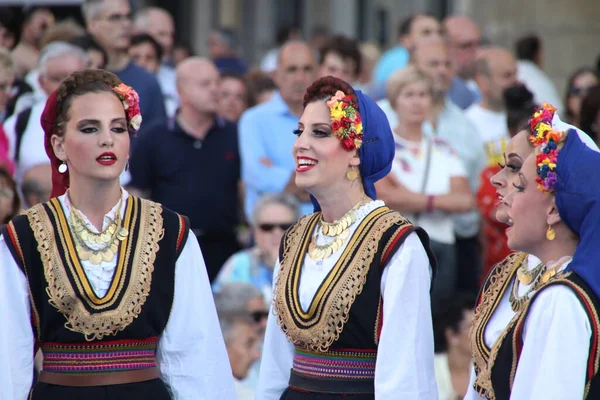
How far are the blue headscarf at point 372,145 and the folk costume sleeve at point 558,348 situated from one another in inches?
46.7

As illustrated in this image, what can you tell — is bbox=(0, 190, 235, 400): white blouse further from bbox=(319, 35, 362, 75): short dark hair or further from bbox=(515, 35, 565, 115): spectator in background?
bbox=(515, 35, 565, 115): spectator in background

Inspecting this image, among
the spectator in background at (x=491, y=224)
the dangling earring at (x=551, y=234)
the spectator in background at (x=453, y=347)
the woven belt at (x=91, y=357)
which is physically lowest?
the spectator in background at (x=453, y=347)

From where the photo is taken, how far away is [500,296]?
4.84 metres

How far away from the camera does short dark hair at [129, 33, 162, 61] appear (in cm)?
1075

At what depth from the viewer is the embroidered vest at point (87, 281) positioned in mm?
4879

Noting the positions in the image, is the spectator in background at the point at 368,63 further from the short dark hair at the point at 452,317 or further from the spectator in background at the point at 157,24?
the short dark hair at the point at 452,317

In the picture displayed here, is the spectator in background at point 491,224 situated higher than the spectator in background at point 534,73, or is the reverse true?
the spectator in background at point 534,73

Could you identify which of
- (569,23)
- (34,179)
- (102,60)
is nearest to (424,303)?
(34,179)

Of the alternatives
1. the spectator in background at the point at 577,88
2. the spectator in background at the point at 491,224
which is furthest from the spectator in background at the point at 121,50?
the spectator in background at the point at 577,88

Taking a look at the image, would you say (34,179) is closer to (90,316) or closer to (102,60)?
(102,60)

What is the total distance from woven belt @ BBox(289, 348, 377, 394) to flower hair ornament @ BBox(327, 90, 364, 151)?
0.83 m

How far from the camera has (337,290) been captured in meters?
4.94

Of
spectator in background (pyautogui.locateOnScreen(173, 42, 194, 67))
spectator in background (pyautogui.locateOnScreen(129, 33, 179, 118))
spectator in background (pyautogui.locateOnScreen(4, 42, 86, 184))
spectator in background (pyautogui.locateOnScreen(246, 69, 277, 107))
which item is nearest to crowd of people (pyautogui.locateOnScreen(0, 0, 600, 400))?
spectator in background (pyautogui.locateOnScreen(4, 42, 86, 184))

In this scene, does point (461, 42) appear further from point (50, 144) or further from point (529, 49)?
point (50, 144)
